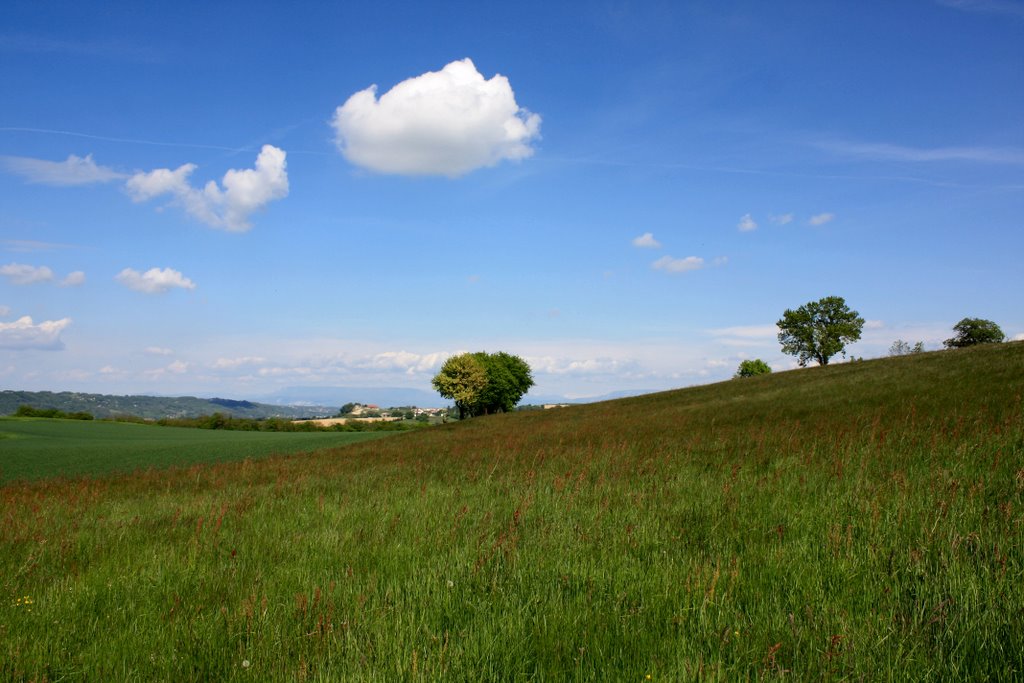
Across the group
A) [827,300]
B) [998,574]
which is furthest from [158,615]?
[827,300]

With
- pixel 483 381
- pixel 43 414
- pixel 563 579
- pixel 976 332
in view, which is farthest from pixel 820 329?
pixel 43 414

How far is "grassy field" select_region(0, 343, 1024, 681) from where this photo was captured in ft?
10.5

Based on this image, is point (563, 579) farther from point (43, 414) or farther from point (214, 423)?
point (43, 414)

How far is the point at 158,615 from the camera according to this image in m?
4.23

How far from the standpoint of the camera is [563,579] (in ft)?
14.1

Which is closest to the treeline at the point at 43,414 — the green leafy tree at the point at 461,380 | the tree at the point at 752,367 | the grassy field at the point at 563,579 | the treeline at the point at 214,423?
the treeline at the point at 214,423

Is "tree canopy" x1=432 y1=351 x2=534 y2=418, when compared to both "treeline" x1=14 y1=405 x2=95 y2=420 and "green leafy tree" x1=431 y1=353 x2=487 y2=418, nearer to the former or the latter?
"green leafy tree" x1=431 y1=353 x2=487 y2=418

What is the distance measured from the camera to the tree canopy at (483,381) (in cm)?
8919

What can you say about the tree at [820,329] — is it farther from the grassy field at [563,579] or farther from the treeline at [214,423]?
the grassy field at [563,579]

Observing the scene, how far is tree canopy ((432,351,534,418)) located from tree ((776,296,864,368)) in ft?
146

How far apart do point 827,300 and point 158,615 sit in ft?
271

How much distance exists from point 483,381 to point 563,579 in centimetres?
8591

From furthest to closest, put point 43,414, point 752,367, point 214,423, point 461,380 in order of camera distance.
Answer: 1. point 752,367
2. point 461,380
3. point 214,423
4. point 43,414

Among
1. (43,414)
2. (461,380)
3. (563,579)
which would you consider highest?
(461,380)
